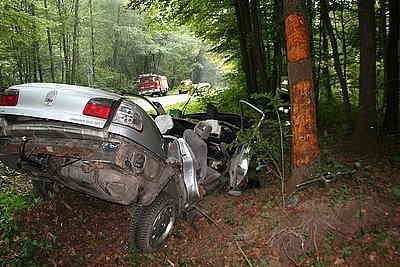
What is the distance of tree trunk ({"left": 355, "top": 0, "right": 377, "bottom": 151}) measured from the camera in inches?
203

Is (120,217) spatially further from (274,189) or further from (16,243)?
(274,189)

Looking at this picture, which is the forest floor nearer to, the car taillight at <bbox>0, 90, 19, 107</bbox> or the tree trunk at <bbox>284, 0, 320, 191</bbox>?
the tree trunk at <bbox>284, 0, 320, 191</bbox>

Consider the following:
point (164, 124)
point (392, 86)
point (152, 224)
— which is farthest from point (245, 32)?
point (152, 224)

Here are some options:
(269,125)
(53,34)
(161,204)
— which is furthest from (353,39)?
(53,34)

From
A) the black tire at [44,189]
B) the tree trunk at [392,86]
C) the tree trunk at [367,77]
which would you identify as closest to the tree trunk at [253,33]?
the tree trunk at [392,86]

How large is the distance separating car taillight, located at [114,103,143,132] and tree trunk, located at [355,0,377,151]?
3.85m

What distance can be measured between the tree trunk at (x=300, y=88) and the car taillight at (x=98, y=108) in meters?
2.09

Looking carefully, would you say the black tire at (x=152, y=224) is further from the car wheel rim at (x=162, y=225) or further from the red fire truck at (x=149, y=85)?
the red fire truck at (x=149, y=85)

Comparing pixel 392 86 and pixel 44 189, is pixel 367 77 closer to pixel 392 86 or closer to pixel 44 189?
pixel 392 86

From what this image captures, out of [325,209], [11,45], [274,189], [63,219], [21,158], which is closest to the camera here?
[21,158]

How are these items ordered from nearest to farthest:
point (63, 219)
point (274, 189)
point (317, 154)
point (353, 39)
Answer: point (317, 154) → point (63, 219) → point (274, 189) → point (353, 39)

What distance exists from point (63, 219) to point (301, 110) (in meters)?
3.28

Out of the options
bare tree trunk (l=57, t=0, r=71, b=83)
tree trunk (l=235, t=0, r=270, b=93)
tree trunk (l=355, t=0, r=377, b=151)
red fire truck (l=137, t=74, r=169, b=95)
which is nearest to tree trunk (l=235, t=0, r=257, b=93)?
tree trunk (l=235, t=0, r=270, b=93)

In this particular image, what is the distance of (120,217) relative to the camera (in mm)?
4578
